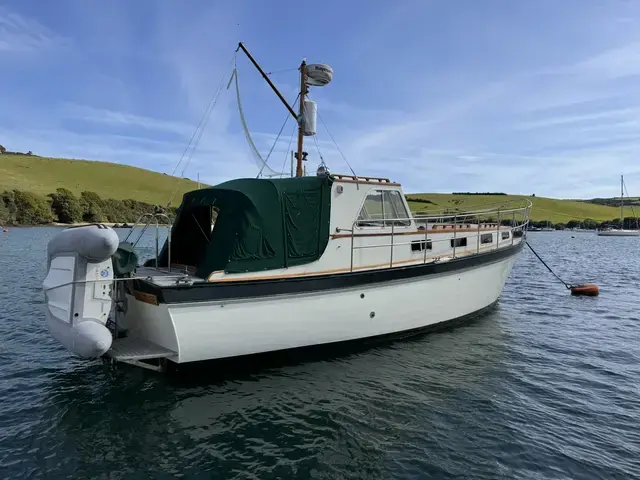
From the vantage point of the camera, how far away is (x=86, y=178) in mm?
111938

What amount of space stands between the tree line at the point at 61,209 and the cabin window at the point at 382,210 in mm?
66790

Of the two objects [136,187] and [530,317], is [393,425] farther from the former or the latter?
[136,187]

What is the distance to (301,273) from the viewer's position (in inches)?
337

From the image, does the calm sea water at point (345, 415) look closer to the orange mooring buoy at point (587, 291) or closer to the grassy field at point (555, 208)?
the orange mooring buoy at point (587, 291)

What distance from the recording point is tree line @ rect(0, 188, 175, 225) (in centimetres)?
7691

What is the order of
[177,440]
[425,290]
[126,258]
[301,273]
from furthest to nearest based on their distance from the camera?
[425,290] < [301,273] < [126,258] < [177,440]

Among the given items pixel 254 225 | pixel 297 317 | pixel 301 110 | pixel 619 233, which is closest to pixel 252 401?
pixel 297 317

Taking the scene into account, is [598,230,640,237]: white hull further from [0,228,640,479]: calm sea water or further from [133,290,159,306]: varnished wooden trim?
[133,290,159,306]: varnished wooden trim

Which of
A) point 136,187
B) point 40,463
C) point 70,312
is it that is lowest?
point 40,463

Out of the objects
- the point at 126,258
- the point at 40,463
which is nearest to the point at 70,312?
the point at 126,258

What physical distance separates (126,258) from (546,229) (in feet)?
400

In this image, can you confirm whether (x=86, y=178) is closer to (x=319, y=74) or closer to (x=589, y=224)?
(x=319, y=74)

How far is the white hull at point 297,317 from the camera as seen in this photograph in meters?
7.15

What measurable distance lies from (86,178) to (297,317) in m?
122
